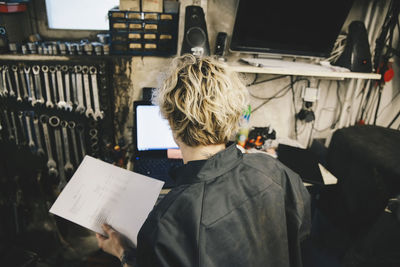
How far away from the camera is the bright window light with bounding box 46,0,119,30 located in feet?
5.09

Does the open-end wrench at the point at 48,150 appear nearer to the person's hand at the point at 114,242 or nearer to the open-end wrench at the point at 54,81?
the open-end wrench at the point at 54,81

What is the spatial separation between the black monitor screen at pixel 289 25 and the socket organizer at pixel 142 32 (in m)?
0.41

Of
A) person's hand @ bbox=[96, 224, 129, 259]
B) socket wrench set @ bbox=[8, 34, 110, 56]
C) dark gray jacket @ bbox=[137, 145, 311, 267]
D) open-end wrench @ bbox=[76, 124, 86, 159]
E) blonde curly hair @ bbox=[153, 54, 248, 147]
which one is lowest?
person's hand @ bbox=[96, 224, 129, 259]

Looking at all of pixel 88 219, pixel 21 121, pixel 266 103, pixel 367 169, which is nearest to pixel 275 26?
pixel 266 103

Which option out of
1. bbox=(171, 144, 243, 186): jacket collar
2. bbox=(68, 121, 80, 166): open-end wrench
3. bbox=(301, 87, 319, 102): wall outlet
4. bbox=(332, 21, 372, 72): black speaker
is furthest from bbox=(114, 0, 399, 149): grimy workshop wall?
bbox=(171, 144, 243, 186): jacket collar

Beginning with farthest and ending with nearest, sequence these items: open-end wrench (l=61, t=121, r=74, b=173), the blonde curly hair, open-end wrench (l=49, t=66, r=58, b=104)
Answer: open-end wrench (l=61, t=121, r=74, b=173) < open-end wrench (l=49, t=66, r=58, b=104) < the blonde curly hair

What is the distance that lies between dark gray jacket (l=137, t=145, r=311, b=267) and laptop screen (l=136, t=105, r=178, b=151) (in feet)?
2.67

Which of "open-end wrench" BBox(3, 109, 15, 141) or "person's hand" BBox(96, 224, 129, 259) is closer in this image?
"person's hand" BBox(96, 224, 129, 259)

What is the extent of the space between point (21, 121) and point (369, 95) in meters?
2.59

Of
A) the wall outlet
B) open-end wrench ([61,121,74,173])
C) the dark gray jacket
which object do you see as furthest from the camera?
the wall outlet

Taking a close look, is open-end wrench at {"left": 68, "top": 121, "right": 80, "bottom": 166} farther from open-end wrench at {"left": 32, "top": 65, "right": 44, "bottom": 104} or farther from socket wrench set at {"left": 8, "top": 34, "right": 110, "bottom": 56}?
socket wrench set at {"left": 8, "top": 34, "right": 110, "bottom": 56}

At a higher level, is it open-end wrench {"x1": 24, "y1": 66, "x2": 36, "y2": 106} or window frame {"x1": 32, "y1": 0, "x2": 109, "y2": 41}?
window frame {"x1": 32, "y1": 0, "x2": 109, "y2": 41}

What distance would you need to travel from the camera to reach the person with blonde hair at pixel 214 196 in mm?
622

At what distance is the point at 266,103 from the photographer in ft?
6.38
